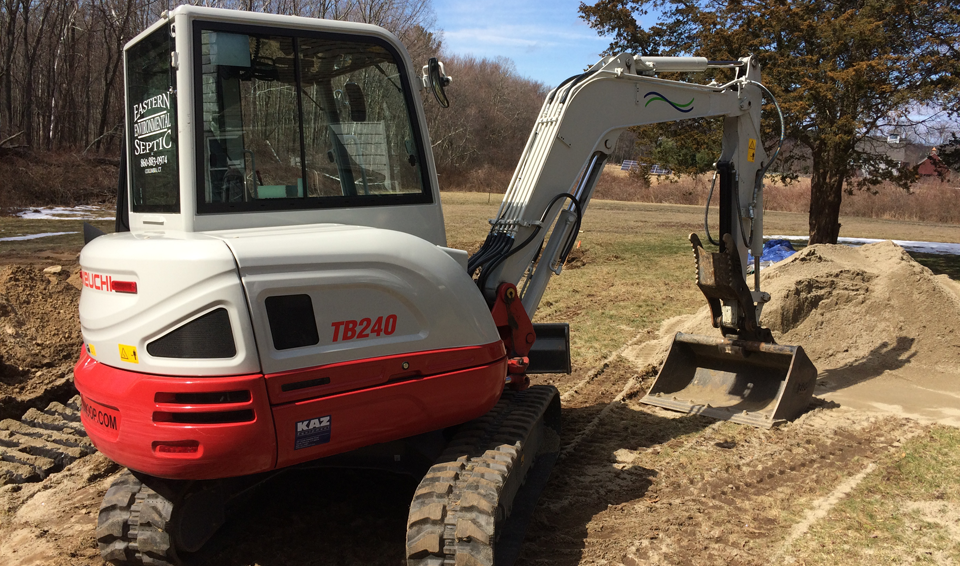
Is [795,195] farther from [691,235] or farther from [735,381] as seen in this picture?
[691,235]

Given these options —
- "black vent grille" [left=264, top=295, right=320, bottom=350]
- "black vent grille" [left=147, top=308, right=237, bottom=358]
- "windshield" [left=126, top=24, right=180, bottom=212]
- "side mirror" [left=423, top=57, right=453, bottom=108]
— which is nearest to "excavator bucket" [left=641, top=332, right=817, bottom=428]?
"side mirror" [left=423, top=57, right=453, bottom=108]

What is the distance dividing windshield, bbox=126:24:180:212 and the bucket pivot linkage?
13.0ft

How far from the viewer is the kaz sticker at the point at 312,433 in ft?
10.9

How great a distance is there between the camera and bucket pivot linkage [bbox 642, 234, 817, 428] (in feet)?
19.9

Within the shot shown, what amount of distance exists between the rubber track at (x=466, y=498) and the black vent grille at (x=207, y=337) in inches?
44.0

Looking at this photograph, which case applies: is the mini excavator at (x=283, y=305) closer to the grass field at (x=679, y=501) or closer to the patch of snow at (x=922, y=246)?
the grass field at (x=679, y=501)

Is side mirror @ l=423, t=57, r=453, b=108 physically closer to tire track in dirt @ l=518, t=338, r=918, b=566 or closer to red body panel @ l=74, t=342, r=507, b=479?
red body panel @ l=74, t=342, r=507, b=479

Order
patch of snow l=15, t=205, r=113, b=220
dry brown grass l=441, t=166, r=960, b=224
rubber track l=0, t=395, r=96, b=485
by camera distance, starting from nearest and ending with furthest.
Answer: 1. rubber track l=0, t=395, r=96, b=485
2. patch of snow l=15, t=205, r=113, b=220
3. dry brown grass l=441, t=166, r=960, b=224

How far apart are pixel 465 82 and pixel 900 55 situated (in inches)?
2279

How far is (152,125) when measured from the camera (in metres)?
3.81

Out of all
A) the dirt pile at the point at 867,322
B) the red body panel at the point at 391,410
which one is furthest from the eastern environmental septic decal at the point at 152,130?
the dirt pile at the point at 867,322

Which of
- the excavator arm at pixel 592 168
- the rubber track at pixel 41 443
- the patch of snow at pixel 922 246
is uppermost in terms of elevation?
the excavator arm at pixel 592 168

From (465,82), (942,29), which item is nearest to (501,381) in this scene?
(942,29)

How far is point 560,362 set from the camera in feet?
16.9
